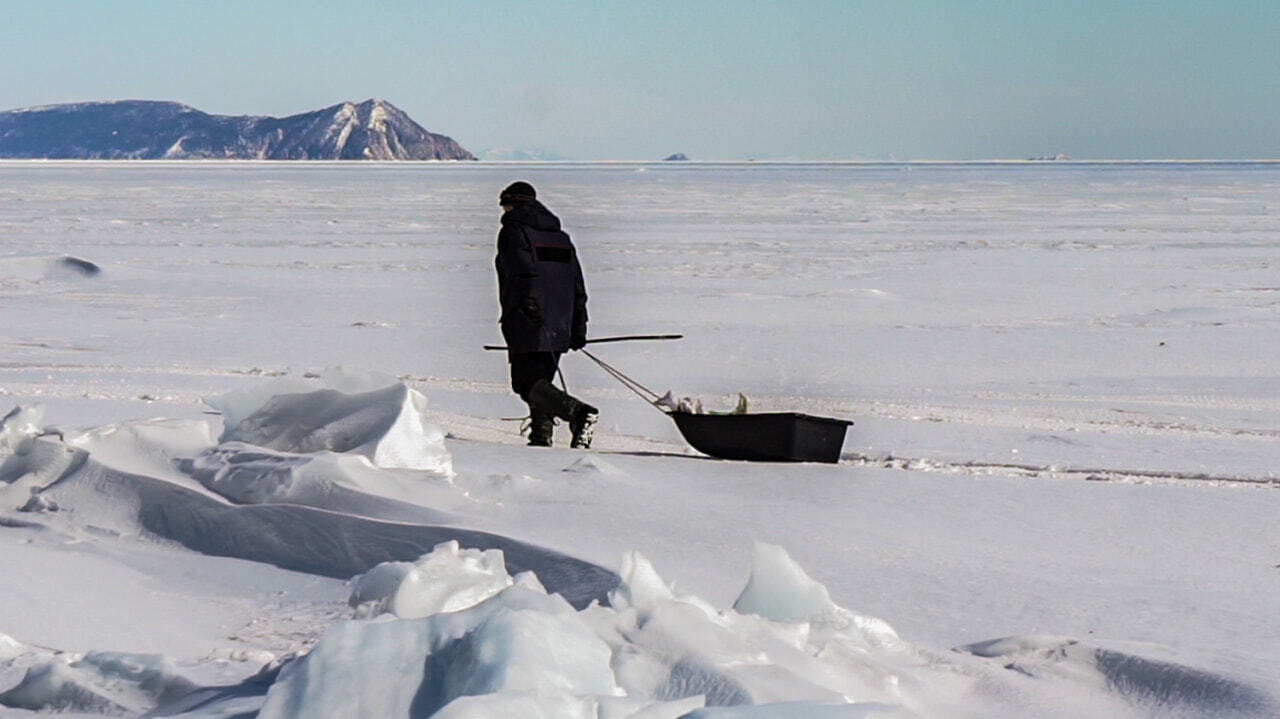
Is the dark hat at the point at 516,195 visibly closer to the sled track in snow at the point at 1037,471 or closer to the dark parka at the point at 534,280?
the dark parka at the point at 534,280

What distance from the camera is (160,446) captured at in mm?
5207

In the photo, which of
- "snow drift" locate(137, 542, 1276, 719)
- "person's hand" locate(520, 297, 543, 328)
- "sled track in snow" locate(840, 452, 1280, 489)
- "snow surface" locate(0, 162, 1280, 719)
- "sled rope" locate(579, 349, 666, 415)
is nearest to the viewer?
"snow drift" locate(137, 542, 1276, 719)

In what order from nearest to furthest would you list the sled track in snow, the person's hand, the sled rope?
the sled track in snow
the person's hand
the sled rope

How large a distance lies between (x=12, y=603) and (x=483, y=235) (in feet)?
69.9

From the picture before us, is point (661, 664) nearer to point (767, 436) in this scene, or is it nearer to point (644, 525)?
point (644, 525)

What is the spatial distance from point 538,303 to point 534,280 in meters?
0.11

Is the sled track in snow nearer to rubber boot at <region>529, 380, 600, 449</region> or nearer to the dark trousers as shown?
rubber boot at <region>529, 380, 600, 449</region>

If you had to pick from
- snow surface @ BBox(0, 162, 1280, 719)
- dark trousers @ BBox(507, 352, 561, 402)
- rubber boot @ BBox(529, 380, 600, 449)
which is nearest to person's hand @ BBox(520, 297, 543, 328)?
dark trousers @ BBox(507, 352, 561, 402)

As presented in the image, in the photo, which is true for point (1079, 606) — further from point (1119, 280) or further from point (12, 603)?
point (1119, 280)

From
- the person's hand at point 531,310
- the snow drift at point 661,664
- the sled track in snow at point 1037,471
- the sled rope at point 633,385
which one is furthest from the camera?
the sled rope at point 633,385

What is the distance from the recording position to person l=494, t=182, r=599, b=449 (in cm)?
639

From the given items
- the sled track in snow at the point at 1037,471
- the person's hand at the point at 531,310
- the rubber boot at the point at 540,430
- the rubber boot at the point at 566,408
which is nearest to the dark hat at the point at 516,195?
the person's hand at the point at 531,310

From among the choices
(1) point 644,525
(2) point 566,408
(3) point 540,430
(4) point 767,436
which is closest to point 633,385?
(3) point 540,430

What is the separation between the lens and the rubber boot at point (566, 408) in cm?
642
